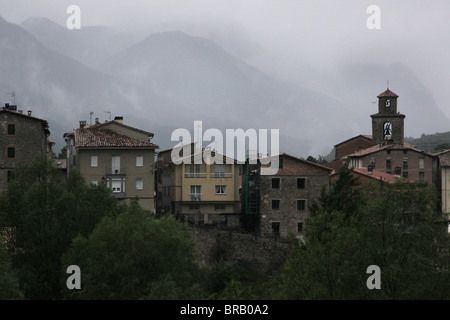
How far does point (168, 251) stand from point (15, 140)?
31464 mm

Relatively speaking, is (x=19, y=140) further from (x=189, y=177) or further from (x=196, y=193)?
(x=196, y=193)

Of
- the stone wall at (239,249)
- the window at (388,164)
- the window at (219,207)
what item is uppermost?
the window at (388,164)

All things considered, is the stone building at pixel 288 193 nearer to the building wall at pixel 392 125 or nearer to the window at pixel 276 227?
the window at pixel 276 227

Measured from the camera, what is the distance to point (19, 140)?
215 feet

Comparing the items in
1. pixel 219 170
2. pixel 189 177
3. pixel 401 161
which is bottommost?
pixel 189 177

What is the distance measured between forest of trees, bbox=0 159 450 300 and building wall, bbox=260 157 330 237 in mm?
22303

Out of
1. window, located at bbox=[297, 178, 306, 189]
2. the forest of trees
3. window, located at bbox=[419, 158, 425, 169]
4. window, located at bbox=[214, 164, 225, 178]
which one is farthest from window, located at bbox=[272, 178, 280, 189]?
window, located at bbox=[419, 158, 425, 169]

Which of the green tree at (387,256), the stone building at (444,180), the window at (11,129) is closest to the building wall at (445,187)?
the stone building at (444,180)

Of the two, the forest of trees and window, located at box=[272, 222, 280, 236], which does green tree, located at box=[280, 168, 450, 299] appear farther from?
window, located at box=[272, 222, 280, 236]

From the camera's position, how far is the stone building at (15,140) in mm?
64875

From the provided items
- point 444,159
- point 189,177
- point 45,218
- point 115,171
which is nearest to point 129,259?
point 45,218

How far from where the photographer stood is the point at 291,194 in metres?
67.4

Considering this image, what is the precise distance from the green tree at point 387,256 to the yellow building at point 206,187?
109ft

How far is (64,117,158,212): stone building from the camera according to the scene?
222 ft
